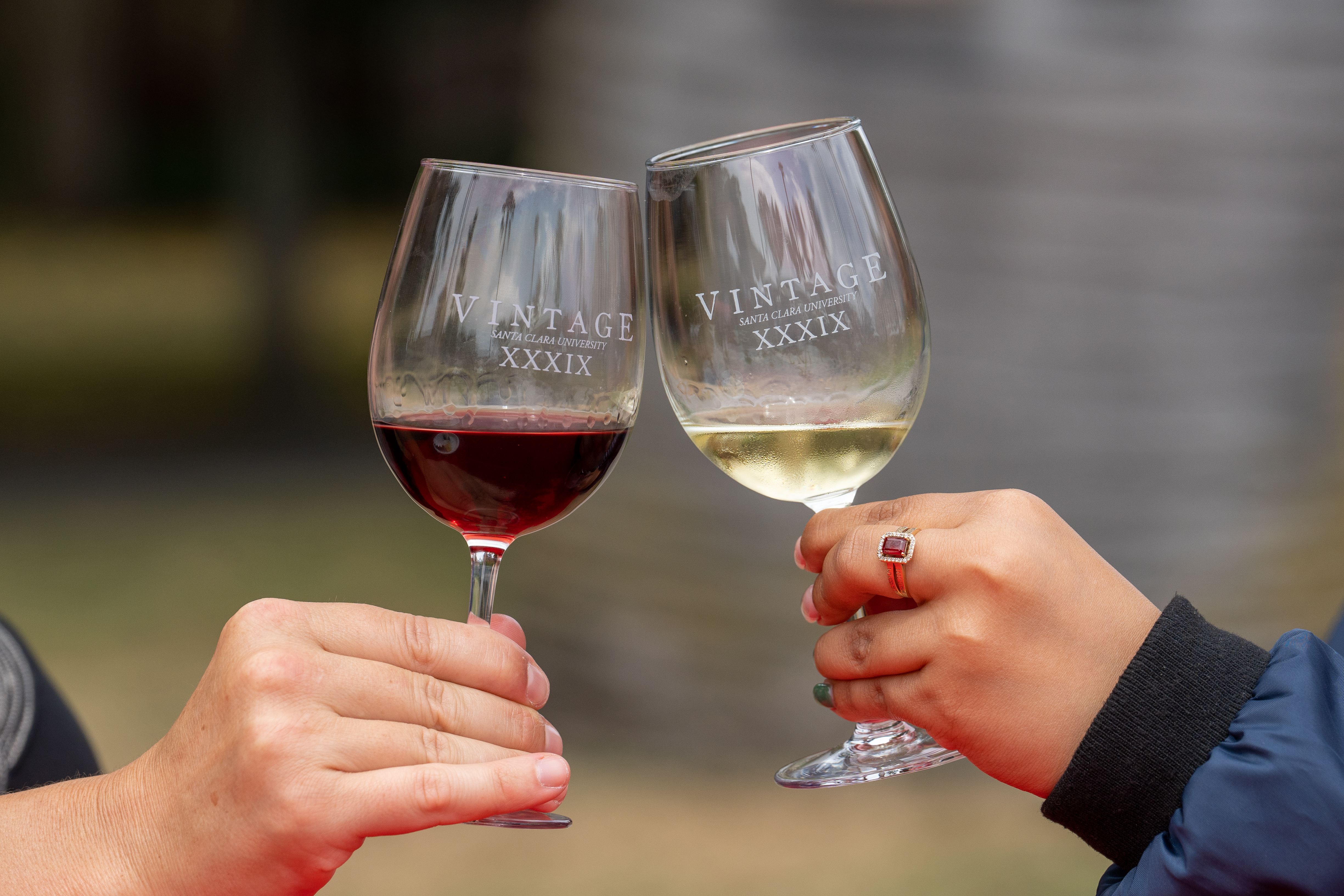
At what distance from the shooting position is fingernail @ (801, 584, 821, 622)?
156 cm

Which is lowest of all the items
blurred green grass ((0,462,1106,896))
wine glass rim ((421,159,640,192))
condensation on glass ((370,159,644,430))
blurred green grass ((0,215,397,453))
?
blurred green grass ((0,462,1106,896))

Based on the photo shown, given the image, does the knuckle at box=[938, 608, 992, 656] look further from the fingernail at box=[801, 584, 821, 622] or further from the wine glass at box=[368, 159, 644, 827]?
the wine glass at box=[368, 159, 644, 827]

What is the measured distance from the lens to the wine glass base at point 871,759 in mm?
1489

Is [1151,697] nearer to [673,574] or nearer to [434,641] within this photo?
[434,641]

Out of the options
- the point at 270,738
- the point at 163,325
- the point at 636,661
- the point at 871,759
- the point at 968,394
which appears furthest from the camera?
the point at 163,325

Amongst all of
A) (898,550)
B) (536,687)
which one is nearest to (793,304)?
(898,550)

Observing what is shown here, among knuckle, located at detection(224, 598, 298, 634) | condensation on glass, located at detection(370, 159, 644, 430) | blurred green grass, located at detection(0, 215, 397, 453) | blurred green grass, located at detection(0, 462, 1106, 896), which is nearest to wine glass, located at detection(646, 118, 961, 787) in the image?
condensation on glass, located at detection(370, 159, 644, 430)

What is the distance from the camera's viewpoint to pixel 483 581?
151 cm

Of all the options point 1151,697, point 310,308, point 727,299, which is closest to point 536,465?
point 727,299

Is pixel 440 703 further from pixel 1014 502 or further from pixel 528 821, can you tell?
pixel 1014 502

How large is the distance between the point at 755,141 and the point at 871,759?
2.58 feet

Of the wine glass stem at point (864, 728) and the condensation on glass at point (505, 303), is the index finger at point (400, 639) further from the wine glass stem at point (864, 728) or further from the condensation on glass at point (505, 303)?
the wine glass stem at point (864, 728)

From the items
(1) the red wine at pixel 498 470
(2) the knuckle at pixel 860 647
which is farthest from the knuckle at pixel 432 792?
(2) the knuckle at pixel 860 647

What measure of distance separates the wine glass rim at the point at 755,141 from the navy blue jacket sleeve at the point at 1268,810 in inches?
31.7
